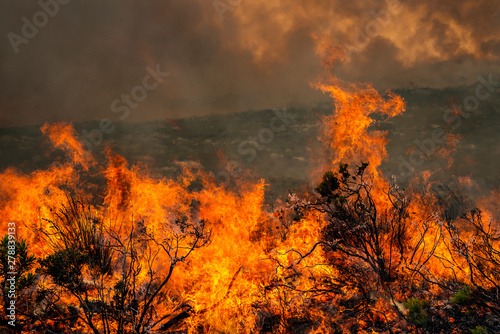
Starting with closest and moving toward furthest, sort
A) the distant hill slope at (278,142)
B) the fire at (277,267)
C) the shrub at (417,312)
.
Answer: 1. the shrub at (417,312)
2. the fire at (277,267)
3. the distant hill slope at (278,142)

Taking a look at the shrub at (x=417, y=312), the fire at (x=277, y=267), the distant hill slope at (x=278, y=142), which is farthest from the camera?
the distant hill slope at (x=278, y=142)

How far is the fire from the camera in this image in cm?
788

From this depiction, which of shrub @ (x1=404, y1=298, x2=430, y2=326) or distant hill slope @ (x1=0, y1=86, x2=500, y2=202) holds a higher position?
distant hill slope @ (x1=0, y1=86, x2=500, y2=202)

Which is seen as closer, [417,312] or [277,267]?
[417,312]

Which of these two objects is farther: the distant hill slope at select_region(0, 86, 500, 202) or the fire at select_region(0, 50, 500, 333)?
the distant hill slope at select_region(0, 86, 500, 202)

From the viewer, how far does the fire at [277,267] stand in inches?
310

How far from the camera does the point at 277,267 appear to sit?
34.7 feet

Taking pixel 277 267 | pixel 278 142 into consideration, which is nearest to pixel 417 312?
pixel 277 267

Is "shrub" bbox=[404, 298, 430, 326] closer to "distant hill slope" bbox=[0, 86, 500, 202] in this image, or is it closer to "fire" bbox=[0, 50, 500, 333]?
"fire" bbox=[0, 50, 500, 333]

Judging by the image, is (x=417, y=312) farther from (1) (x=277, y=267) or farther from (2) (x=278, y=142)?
(2) (x=278, y=142)

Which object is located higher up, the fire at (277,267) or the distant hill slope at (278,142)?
the distant hill slope at (278,142)

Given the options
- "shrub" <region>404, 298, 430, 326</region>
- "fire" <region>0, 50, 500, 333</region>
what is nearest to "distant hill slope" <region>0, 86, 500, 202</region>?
"fire" <region>0, 50, 500, 333</region>

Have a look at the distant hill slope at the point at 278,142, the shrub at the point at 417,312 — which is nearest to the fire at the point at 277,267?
the shrub at the point at 417,312

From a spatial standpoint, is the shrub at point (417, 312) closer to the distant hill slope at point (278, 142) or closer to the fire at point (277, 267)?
the fire at point (277, 267)
